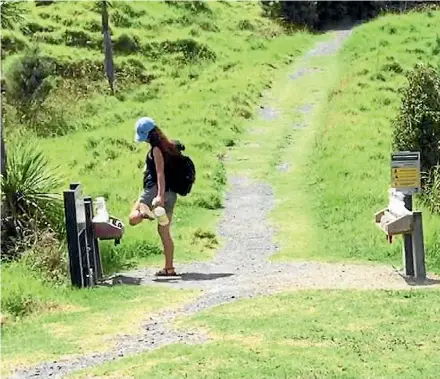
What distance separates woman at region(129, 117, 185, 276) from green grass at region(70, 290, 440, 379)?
2021 mm

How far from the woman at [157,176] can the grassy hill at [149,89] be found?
4.29ft

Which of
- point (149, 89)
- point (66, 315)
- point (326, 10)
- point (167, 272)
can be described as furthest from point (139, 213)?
point (326, 10)

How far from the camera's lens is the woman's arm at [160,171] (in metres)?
9.30

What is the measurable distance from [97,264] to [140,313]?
6.83 ft

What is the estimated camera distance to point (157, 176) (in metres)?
9.41

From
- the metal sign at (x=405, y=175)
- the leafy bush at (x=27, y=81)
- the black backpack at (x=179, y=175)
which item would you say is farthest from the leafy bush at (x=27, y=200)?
the leafy bush at (x=27, y=81)

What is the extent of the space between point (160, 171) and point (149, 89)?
63.7ft

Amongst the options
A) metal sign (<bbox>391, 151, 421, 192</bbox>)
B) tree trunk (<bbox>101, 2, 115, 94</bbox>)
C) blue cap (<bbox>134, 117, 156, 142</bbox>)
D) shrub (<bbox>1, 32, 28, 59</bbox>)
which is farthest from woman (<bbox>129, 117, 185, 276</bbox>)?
shrub (<bbox>1, 32, 28, 59</bbox>)

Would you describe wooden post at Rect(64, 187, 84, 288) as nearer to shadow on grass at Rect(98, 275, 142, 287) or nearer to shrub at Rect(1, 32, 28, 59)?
shadow on grass at Rect(98, 275, 142, 287)

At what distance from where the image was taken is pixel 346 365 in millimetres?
5812

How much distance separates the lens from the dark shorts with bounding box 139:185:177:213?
9.57 m

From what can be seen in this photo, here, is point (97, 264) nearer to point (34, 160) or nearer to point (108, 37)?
point (34, 160)

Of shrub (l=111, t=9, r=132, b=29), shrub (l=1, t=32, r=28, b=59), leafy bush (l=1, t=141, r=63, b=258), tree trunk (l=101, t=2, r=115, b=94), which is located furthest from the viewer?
shrub (l=111, t=9, r=132, b=29)

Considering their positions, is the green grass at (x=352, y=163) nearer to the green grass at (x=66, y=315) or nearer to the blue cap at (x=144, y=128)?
the blue cap at (x=144, y=128)
